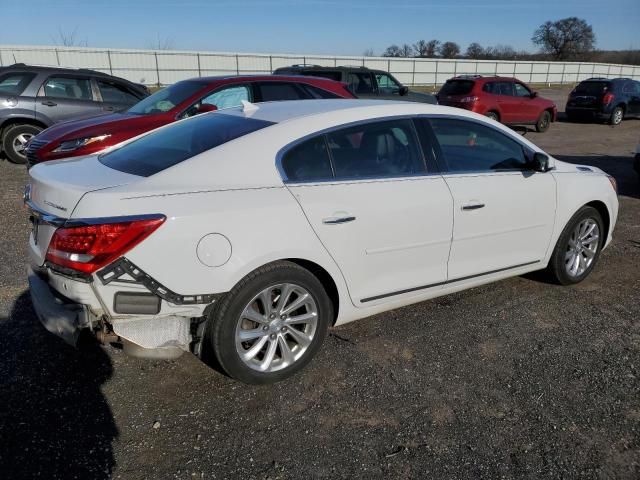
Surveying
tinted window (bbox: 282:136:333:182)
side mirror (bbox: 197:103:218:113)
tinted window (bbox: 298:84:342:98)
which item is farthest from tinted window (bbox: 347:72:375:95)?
tinted window (bbox: 282:136:333:182)

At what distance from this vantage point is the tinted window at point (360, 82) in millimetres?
12930

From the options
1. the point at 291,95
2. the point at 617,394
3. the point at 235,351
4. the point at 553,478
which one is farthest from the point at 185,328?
the point at 291,95

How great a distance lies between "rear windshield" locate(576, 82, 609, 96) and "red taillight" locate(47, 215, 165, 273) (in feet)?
66.1

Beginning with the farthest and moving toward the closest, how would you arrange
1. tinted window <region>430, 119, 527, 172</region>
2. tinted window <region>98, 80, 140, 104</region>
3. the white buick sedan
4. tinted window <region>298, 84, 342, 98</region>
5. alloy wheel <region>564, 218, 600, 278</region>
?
tinted window <region>98, 80, 140, 104</region>, tinted window <region>298, 84, 342, 98</region>, alloy wheel <region>564, 218, 600, 278</region>, tinted window <region>430, 119, 527, 172</region>, the white buick sedan

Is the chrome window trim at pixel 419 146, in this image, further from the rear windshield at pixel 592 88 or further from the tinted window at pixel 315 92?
the rear windshield at pixel 592 88

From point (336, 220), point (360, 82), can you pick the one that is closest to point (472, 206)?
point (336, 220)

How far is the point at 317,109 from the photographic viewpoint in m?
3.54

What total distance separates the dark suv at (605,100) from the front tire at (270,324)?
1896 centimetres

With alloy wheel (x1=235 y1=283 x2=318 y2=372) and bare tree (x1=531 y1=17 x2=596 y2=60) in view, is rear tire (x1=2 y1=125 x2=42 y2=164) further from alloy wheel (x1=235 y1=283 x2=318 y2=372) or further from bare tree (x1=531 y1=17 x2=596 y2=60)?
bare tree (x1=531 y1=17 x2=596 y2=60)

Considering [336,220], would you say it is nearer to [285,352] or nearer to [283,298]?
[283,298]

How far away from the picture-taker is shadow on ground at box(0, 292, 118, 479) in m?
2.50

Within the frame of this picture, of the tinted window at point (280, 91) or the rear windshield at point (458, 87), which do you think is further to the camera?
the rear windshield at point (458, 87)

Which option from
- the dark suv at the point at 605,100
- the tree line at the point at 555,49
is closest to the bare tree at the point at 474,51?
the tree line at the point at 555,49

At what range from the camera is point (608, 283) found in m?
4.82
